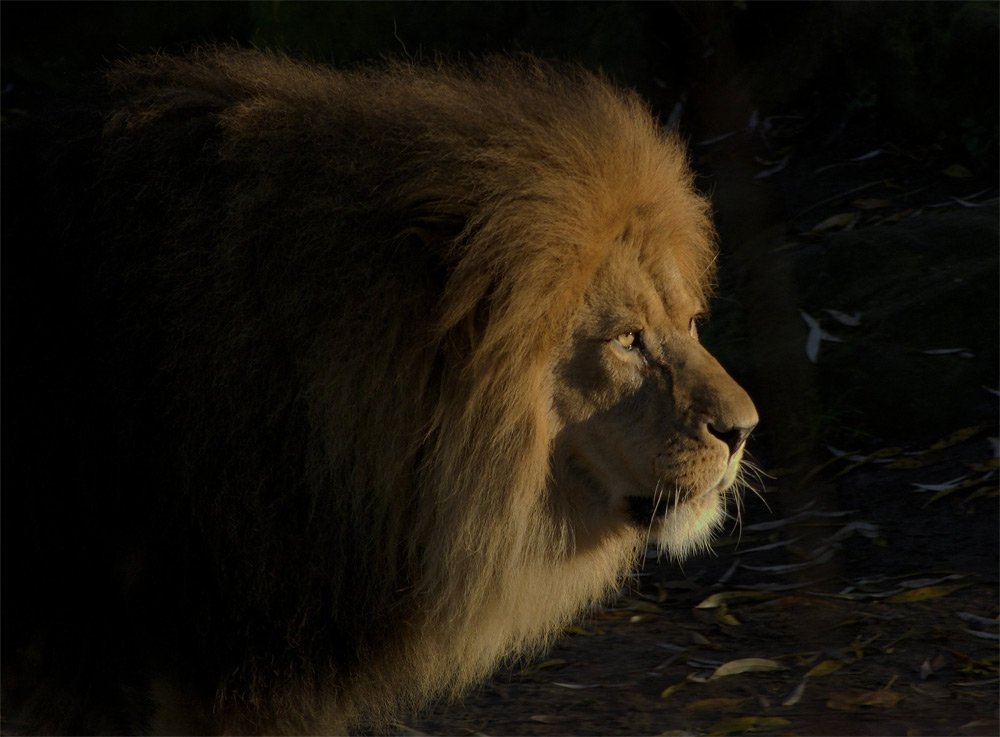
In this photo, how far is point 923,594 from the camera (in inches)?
128

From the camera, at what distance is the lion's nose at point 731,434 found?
218cm

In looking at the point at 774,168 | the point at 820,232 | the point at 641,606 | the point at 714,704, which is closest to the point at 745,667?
the point at 714,704

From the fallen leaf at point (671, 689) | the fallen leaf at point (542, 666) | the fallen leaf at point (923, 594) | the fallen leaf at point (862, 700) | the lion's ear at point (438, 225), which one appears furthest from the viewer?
the fallen leaf at point (542, 666)

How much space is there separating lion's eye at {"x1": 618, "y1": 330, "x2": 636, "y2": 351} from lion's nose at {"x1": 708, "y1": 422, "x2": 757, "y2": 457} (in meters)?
0.22

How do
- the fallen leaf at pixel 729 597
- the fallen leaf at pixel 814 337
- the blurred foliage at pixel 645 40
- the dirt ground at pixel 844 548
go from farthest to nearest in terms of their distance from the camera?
the blurred foliage at pixel 645 40 → the fallen leaf at pixel 814 337 → the fallen leaf at pixel 729 597 → the dirt ground at pixel 844 548

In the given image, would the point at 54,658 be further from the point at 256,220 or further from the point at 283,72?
the point at 283,72

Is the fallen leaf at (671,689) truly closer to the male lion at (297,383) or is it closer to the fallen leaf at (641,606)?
the fallen leaf at (641,606)

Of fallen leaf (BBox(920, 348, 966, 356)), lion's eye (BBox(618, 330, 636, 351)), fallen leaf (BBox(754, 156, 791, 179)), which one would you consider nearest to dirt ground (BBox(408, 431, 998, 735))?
fallen leaf (BBox(920, 348, 966, 356))

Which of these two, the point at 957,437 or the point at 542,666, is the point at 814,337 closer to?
the point at 957,437

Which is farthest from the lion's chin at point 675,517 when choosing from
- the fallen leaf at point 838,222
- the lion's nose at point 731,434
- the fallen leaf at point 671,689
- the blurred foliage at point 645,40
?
the blurred foliage at point 645,40

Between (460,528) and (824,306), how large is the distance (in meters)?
2.78

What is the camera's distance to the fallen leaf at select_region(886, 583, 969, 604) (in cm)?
324

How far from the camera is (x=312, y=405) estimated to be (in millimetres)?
2041

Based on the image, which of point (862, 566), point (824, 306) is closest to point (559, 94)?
point (862, 566)
